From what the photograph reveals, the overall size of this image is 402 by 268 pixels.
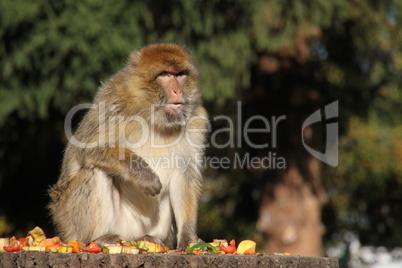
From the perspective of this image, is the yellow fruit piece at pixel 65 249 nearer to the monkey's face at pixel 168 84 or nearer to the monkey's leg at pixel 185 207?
the monkey's leg at pixel 185 207

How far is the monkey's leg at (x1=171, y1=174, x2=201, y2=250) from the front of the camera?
540 centimetres

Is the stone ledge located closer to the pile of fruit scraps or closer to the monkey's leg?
the pile of fruit scraps

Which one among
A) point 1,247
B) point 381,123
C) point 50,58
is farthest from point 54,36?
point 381,123

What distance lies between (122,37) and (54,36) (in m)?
0.85

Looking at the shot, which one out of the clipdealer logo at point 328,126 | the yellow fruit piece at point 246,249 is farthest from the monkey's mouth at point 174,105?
the clipdealer logo at point 328,126

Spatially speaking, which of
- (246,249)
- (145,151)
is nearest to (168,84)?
(145,151)

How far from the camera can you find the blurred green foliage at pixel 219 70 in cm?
862

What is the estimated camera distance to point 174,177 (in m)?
5.56

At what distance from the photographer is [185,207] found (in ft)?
18.1

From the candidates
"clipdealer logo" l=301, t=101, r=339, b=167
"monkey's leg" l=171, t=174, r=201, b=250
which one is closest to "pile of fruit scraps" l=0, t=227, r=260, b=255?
"monkey's leg" l=171, t=174, r=201, b=250

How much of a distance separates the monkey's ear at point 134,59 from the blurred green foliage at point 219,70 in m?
2.18

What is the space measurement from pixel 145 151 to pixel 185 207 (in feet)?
1.83

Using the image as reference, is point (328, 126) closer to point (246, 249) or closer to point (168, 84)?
point (168, 84)

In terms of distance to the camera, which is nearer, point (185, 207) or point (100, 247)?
point (100, 247)
